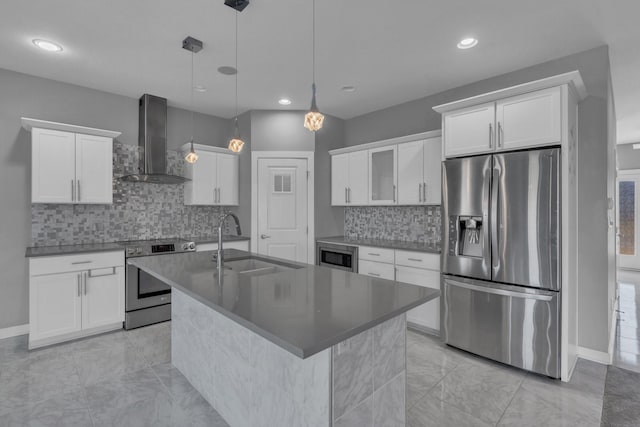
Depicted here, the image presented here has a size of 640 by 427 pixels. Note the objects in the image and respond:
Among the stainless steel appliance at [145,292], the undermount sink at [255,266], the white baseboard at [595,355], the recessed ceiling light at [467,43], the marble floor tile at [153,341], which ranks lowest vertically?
the marble floor tile at [153,341]

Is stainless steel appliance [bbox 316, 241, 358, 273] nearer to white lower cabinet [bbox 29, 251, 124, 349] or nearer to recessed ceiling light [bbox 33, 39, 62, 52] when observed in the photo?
white lower cabinet [bbox 29, 251, 124, 349]

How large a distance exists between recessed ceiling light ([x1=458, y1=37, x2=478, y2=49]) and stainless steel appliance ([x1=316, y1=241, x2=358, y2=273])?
2434mm

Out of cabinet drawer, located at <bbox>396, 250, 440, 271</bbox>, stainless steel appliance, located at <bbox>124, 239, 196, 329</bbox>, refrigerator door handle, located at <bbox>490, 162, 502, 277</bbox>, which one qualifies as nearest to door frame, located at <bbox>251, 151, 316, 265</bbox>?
stainless steel appliance, located at <bbox>124, 239, 196, 329</bbox>

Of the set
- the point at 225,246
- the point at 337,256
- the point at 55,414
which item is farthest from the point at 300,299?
the point at 225,246

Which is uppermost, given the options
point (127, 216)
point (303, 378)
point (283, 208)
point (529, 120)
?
point (529, 120)

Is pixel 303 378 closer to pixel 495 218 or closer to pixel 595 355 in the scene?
pixel 495 218

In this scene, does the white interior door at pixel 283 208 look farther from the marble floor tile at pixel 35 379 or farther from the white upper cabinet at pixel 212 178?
the marble floor tile at pixel 35 379

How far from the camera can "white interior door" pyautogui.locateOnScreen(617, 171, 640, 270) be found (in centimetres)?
668

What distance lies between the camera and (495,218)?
271cm

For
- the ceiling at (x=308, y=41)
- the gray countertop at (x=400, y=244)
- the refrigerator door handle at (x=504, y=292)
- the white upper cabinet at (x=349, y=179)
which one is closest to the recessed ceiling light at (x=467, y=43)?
the ceiling at (x=308, y=41)

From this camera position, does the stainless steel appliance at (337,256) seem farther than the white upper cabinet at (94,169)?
Yes

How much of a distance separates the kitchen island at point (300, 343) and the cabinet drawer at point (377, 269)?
1.74 meters

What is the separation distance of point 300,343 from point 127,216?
13.1ft

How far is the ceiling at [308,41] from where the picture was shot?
91.0 inches
